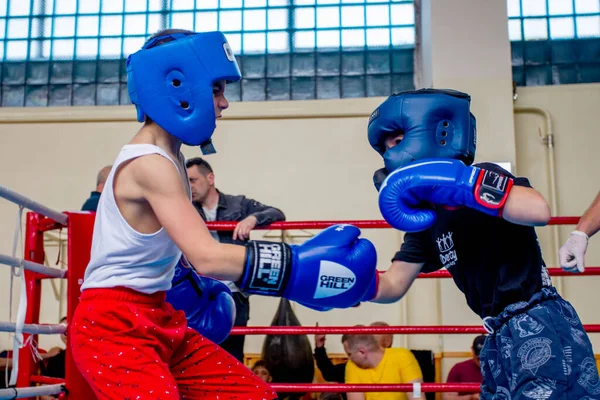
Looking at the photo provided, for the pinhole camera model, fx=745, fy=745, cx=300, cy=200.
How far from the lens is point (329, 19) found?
5.75 m

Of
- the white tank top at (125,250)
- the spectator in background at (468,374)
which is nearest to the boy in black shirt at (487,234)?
the white tank top at (125,250)

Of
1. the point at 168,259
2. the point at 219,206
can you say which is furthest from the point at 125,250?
the point at 219,206

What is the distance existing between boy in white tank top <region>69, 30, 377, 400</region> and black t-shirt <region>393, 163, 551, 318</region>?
10.7 inches

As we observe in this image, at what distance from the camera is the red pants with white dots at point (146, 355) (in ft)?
5.10

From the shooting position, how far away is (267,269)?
57.4 inches

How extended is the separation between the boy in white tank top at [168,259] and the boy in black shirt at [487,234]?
0.20 metres

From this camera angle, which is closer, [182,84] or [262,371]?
[182,84]

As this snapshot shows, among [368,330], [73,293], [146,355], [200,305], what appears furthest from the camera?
[368,330]

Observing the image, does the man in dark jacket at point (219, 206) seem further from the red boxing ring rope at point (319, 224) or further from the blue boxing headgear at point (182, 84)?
the blue boxing headgear at point (182, 84)

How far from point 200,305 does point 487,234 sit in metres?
0.77

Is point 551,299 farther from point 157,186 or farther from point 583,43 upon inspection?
point 583,43

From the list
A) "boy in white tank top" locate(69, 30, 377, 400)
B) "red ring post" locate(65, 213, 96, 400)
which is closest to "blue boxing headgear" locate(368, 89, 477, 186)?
"boy in white tank top" locate(69, 30, 377, 400)

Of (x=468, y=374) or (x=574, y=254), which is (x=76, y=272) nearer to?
(x=574, y=254)

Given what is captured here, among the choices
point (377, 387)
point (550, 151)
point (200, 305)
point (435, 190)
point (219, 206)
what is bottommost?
point (377, 387)
